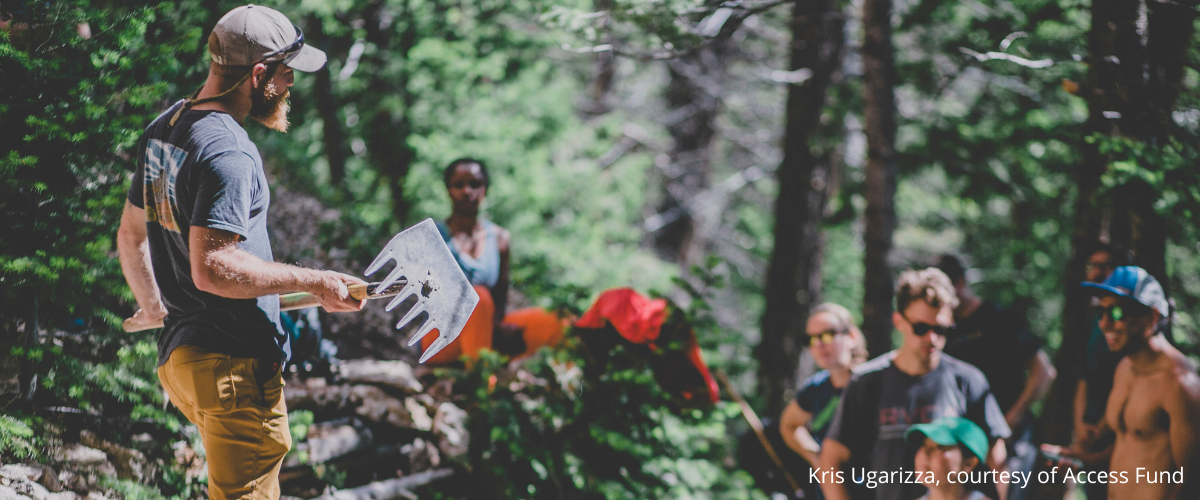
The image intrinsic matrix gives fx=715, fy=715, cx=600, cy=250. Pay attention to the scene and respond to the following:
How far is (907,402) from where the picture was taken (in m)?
3.54

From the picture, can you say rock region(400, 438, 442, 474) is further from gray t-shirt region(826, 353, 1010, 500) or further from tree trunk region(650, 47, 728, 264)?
tree trunk region(650, 47, 728, 264)

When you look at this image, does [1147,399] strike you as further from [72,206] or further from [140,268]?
[72,206]

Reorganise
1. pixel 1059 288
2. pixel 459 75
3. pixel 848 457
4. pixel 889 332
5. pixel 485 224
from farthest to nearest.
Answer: pixel 1059 288 < pixel 459 75 < pixel 889 332 < pixel 485 224 < pixel 848 457

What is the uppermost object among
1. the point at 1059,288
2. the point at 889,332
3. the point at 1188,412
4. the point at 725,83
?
the point at 1188,412

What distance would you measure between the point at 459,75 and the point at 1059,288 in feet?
29.2

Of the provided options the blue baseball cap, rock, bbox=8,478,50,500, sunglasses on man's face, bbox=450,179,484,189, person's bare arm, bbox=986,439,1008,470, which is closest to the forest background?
rock, bbox=8,478,50,500

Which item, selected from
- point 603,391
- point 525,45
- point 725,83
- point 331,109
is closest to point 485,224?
point 603,391

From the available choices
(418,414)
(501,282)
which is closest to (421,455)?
(418,414)

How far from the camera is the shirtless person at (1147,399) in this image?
319cm

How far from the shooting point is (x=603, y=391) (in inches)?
171

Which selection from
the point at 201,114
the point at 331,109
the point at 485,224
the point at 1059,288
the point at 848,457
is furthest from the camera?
the point at 1059,288

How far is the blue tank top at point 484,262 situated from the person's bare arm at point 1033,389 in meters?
3.35

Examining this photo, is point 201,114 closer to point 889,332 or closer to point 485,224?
point 485,224

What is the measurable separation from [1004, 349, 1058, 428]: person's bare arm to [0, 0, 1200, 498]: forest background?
58cm
